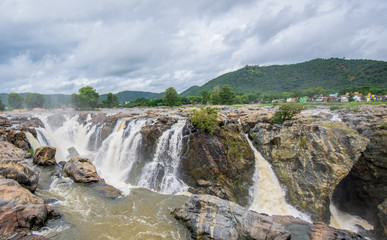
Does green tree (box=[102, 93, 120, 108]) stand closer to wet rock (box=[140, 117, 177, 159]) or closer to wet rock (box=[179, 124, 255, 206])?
wet rock (box=[140, 117, 177, 159])

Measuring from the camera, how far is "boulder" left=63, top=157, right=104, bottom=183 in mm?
14328

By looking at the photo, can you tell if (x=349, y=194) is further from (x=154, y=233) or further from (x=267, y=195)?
(x=154, y=233)

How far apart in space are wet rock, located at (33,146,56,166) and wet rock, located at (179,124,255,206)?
13.0 m

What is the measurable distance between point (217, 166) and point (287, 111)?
483 inches

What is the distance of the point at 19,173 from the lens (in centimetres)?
1135

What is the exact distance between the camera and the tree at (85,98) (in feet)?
222

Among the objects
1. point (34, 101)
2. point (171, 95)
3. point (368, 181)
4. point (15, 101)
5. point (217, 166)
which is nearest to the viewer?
point (368, 181)

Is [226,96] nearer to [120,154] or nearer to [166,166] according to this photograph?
[120,154]

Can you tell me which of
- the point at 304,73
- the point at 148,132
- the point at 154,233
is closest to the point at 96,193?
the point at 154,233

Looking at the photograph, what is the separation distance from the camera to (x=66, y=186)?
13.6 m

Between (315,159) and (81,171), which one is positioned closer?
(81,171)

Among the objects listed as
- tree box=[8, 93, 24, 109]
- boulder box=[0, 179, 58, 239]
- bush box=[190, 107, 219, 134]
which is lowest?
boulder box=[0, 179, 58, 239]

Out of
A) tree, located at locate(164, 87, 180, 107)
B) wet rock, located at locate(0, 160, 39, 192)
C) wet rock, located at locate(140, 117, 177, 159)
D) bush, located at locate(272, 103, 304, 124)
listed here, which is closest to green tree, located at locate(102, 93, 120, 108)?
tree, located at locate(164, 87, 180, 107)

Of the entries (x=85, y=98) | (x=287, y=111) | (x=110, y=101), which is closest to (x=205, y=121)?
(x=287, y=111)
